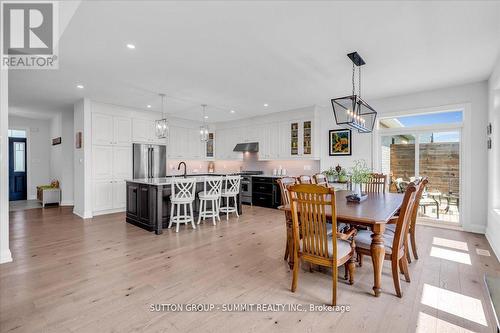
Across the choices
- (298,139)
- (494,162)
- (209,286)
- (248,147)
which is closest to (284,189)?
(209,286)

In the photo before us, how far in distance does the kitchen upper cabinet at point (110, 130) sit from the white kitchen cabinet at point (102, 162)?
157 millimetres

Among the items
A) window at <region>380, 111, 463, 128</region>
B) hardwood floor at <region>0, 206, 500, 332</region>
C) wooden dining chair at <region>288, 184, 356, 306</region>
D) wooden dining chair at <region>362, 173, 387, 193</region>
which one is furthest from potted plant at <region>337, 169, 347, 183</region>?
wooden dining chair at <region>288, 184, 356, 306</region>

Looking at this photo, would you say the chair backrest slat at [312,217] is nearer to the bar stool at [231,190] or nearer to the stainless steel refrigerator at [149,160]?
the bar stool at [231,190]

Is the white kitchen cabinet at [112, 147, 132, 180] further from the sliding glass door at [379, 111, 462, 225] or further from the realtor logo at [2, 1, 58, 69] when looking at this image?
the sliding glass door at [379, 111, 462, 225]

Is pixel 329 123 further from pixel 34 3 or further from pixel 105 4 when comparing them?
pixel 34 3

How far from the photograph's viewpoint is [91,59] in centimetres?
349

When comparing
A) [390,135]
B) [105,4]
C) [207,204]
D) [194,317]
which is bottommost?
[194,317]

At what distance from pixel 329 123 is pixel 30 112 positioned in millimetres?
8676

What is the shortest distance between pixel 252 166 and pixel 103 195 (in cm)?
434

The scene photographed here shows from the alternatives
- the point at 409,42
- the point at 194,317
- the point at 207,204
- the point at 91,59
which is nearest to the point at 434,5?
the point at 409,42

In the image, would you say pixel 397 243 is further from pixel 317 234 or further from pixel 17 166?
pixel 17 166

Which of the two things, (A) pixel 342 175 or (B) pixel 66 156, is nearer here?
(A) pixel 342 175

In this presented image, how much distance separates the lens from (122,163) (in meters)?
6.32

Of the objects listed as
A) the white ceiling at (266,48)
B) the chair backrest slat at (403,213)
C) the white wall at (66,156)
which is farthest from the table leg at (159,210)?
the white wall at (66,156)
